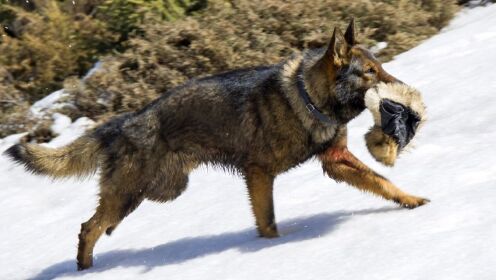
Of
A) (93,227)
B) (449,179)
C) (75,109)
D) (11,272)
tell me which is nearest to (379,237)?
(449,179)

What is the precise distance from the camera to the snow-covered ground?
527cm

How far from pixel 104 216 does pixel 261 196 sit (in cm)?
148

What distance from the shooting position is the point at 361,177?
6227 mm

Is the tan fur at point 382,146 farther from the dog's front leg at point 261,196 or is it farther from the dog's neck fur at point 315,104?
the dog's front leg at point 261,196

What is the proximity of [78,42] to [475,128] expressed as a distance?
22.0 ft

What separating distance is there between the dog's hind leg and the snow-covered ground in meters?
0.15

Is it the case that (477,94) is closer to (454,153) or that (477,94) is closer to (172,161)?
(454,153)

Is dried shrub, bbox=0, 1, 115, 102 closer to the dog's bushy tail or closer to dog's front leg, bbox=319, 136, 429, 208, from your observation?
the dog's bushy tail

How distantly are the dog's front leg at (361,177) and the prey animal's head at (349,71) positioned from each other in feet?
1.23

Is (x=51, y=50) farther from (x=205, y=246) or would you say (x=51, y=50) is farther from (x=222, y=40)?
(x=205, y=246)

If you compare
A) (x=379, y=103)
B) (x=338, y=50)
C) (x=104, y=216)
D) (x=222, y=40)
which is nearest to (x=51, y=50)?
(x=222, y=40)

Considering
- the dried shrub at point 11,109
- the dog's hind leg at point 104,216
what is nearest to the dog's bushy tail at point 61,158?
the dog's hind leg at point 104,216

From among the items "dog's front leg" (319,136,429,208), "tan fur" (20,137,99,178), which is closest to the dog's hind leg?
"tan fur" (20,137,99,178)

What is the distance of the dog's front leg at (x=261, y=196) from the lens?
20.6 ft
